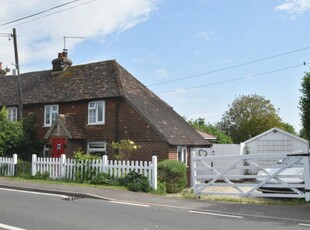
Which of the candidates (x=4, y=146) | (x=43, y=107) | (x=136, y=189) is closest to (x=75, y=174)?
(x=136, y=189)

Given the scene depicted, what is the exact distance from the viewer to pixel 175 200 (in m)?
12.0

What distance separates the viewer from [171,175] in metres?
15.9

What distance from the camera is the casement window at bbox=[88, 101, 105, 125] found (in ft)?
74.3

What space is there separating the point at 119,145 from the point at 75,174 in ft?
9.13

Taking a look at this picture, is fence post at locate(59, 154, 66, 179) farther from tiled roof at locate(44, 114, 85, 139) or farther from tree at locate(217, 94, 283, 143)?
tree at locate(217, 94, 283, 143)

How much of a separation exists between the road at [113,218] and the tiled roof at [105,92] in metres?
9.83

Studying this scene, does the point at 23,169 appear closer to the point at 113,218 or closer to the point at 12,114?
the point at 12,114

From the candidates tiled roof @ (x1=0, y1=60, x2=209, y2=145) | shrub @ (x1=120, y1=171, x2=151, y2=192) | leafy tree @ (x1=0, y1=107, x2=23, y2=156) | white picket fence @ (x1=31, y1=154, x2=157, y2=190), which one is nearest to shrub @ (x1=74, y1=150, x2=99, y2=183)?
white picket fence @ (x1=31, y1=154, x2=157, y2=190)

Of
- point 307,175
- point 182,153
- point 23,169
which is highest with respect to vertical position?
point 182,153

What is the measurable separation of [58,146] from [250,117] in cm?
3590

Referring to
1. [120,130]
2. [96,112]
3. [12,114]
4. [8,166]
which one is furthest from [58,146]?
[12,114]

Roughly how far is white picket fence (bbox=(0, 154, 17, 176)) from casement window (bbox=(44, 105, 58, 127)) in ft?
16.7

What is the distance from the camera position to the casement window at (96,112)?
22656 mm

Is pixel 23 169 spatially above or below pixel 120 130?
below
